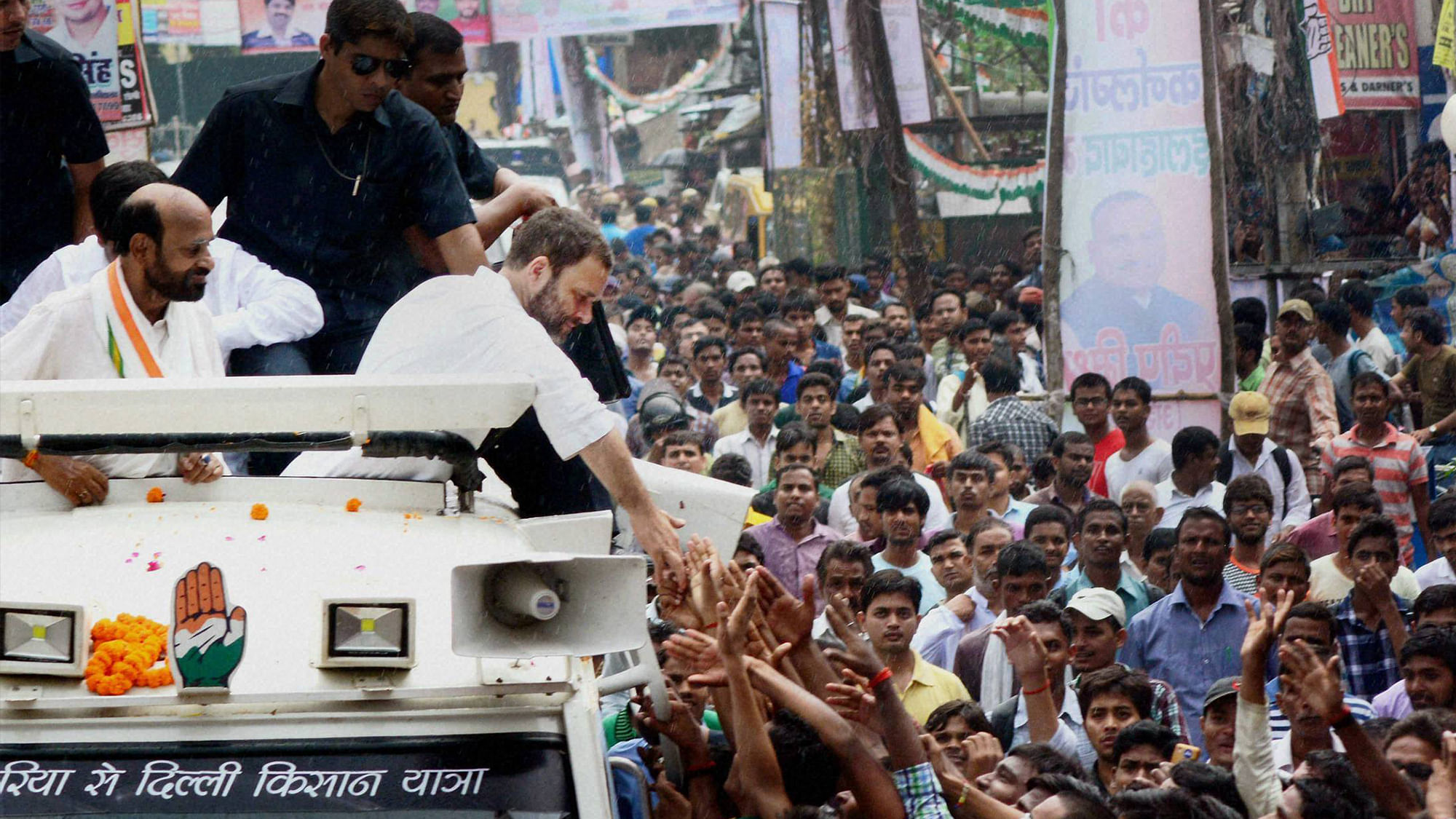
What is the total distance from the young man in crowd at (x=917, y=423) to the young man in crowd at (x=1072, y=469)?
1.18 metres

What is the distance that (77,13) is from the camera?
1213 cm

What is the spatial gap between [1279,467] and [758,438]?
3.03 m

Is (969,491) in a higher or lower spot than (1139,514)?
higher

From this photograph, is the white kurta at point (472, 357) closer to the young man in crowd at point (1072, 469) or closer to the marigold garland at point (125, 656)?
the marigold garland at point (125, 656)

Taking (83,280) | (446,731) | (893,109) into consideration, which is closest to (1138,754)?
(446,731)

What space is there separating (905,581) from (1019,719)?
819mm

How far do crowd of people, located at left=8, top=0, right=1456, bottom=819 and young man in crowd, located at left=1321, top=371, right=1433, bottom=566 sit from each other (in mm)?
18

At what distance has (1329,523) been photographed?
840cm

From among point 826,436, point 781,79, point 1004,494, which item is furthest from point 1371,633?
point 781,79

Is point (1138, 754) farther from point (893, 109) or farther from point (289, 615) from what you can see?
point (893, 109)

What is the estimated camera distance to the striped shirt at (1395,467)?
30.3 ft

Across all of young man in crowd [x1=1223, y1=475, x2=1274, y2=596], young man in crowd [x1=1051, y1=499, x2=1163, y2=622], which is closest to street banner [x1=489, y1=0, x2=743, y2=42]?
young man in crowd [x1=1223, y1=475, x2=1274, y2=596]

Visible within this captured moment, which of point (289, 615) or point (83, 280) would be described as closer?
point (289, 615)

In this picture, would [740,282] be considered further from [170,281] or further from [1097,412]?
[170,281]
